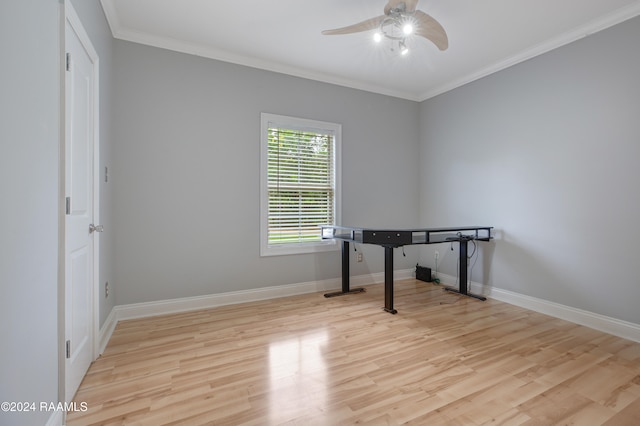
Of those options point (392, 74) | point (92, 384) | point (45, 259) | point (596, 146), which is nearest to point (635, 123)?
point (596, 146)

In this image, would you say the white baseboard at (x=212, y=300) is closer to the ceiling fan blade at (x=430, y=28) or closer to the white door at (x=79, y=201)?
the white door at (x=79, y=201)

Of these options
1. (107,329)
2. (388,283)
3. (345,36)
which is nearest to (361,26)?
(345,36)

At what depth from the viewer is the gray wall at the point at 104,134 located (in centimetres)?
231

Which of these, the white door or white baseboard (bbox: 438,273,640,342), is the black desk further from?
the white door

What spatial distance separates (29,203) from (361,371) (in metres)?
2.02

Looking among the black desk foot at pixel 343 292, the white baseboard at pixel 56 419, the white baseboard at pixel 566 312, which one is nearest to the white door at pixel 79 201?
the white baseboard at pixel 56 419

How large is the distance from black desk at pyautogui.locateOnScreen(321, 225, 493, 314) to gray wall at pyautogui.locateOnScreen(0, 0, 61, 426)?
2.49m

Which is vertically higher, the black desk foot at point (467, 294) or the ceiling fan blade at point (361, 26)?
the ceiling fan blade at point (361, 26)

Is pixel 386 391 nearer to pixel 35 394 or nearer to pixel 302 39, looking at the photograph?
pixel 35 394

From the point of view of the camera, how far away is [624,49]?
8.87ft

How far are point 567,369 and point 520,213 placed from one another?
181cm

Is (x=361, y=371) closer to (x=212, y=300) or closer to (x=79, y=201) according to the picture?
Answer: (x=212, y=300)

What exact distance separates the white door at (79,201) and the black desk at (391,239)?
7.54 ft

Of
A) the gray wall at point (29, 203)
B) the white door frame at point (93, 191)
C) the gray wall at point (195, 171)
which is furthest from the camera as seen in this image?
A: the gray wall at point (195, 171)
